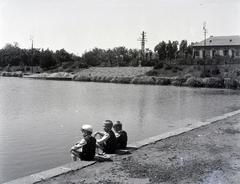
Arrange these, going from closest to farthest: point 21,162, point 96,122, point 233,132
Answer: point 21,162, point 233,132, point 96,122

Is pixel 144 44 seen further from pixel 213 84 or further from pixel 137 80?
pixel 213 84

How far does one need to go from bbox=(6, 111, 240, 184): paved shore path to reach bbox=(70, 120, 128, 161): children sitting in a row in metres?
0.26

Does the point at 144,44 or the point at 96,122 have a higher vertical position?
the point at 144,44

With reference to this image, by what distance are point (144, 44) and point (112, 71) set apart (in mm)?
10275

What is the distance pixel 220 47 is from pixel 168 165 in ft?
198

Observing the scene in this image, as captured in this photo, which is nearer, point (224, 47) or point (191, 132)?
point (191, 132)

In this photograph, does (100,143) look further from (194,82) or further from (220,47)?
(220,47)

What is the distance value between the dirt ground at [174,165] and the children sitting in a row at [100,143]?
0.34 m

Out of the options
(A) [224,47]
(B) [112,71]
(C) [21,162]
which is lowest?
(C) [21,162]

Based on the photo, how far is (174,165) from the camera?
595cm

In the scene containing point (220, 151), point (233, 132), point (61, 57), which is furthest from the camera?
point (61, 57)

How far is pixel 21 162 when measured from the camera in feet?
25.2

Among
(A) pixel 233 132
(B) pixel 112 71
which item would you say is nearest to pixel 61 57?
(B) pixel 112 71

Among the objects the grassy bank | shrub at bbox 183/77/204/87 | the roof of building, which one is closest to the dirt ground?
the grassy bank
